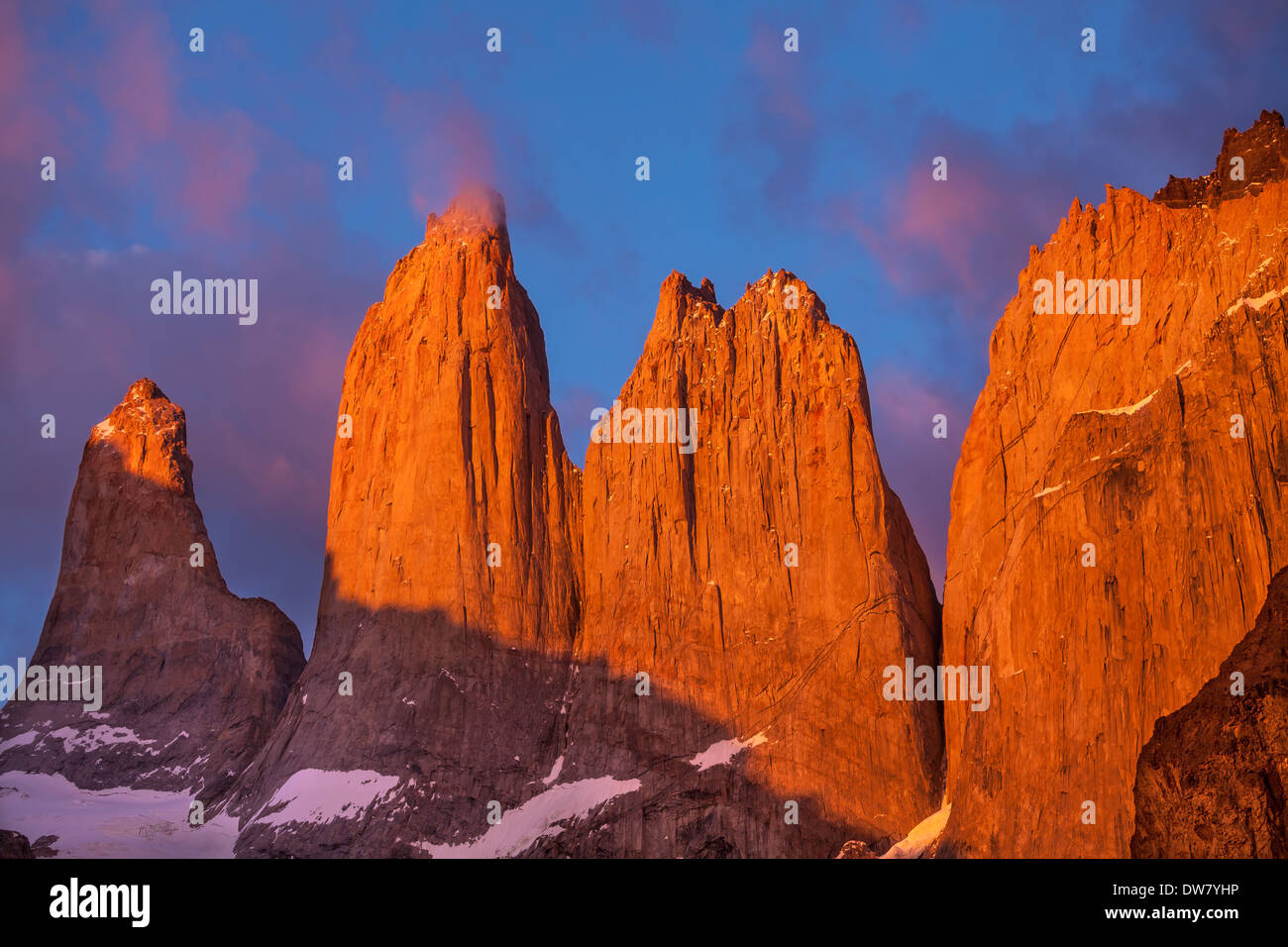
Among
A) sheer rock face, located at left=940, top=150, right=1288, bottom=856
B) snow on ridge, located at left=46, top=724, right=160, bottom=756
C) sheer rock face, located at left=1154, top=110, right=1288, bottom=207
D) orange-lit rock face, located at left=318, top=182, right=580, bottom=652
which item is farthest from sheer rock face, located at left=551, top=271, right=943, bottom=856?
snow on ridge, located at left=46, top=724, right=160, bottom=756

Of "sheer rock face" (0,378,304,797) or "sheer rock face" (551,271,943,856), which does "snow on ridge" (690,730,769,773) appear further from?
"sheer rock face" (0,378,304,797)

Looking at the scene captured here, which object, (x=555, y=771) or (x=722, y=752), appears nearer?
(x=722, y=752)

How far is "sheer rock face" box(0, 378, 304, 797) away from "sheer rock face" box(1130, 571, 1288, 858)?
3367 inches

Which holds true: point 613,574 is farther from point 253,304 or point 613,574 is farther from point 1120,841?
point 1120,841

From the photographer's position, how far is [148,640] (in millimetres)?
115062

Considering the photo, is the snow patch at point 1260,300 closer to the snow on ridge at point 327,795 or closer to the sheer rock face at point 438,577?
the sheer rock face at point 438,577

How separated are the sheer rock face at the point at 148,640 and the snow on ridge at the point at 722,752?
35454mm

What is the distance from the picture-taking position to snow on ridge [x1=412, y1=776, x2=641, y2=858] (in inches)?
3452

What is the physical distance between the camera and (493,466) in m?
105

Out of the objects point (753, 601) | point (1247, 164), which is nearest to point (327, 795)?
point (753, 601)

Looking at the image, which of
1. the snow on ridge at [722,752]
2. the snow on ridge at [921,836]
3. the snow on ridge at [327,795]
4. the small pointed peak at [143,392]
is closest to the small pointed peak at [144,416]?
the small pointed peak at [143,392]

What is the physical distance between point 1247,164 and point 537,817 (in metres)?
51.2

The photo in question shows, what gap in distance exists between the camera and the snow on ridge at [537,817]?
87688 millimetres

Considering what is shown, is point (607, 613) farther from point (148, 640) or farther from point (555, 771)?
point (148, 640)
